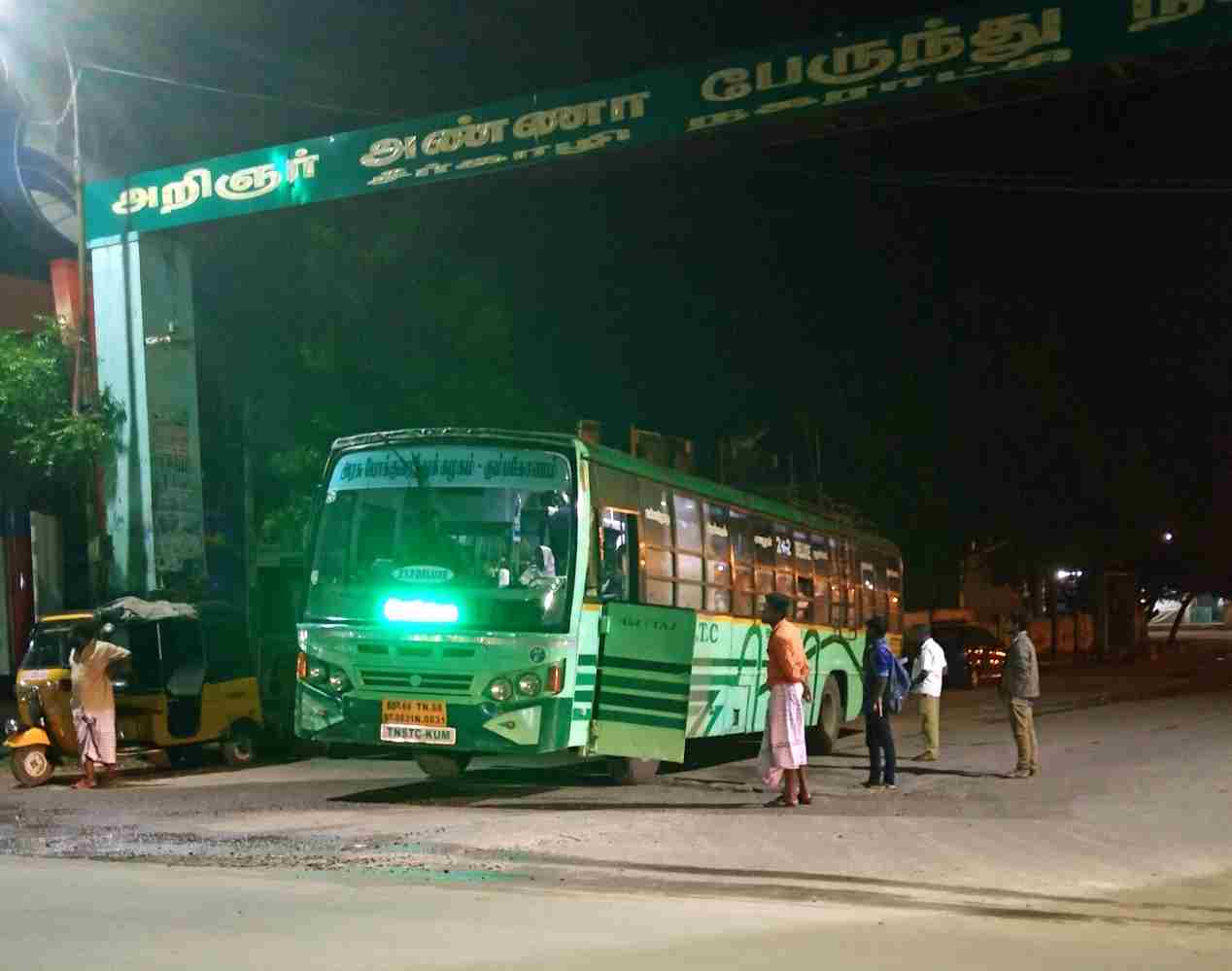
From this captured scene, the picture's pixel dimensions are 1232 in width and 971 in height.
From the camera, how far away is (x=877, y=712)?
1471cm

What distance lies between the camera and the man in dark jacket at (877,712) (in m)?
14.7

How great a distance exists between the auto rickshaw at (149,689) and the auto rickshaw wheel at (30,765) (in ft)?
0.03

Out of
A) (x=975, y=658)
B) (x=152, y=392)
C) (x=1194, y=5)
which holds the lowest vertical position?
(x=975, y=658)

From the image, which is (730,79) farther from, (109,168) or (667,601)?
(109,168)

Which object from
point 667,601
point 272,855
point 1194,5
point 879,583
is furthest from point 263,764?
point 1194,5

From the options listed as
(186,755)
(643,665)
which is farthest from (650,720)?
(186,755)

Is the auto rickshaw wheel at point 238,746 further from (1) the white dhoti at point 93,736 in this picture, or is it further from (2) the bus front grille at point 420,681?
(2) the bus front grille at point 420,681

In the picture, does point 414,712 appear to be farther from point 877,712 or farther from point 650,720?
point 877,712

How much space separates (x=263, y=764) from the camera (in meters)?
18.3

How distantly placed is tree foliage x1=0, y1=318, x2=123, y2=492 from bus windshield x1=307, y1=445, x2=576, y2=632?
8.84 m

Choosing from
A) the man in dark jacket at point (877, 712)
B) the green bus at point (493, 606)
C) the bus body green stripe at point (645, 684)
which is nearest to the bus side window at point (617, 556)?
the green bus at point (493, 606)

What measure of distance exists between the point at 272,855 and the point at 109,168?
16.0 meters

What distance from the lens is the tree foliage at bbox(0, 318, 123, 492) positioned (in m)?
21.0

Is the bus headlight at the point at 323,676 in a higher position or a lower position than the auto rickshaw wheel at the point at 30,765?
higher
